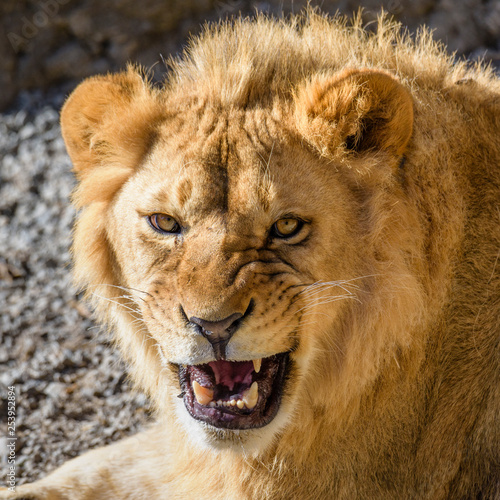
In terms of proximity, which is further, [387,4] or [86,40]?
[86,40]

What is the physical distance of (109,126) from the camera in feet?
9.57

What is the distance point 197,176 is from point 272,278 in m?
0.43

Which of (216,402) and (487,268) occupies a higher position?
(487,268)

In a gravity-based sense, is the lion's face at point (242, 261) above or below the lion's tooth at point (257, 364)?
above

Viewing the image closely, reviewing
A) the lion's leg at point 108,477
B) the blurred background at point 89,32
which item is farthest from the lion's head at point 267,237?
the blurred background at point 89,32

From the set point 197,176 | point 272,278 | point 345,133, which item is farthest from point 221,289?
point 345,133

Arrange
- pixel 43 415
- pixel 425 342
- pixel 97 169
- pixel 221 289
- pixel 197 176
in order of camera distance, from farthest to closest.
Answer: pixel 43 415
pixel 97 169
pixel 425 342
pixel 197 176
pixel 221 289

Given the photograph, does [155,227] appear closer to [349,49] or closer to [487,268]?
[349,49]

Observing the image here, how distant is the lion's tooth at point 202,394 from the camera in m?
2.63

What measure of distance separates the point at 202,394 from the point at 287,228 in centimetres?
65

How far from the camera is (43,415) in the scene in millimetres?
4176

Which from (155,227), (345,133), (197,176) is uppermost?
(345,133)

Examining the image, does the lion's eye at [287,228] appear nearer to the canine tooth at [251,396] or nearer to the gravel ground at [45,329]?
the canine tooth at [251,396]

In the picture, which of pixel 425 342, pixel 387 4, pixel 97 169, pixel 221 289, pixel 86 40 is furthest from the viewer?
pixel 86 40
